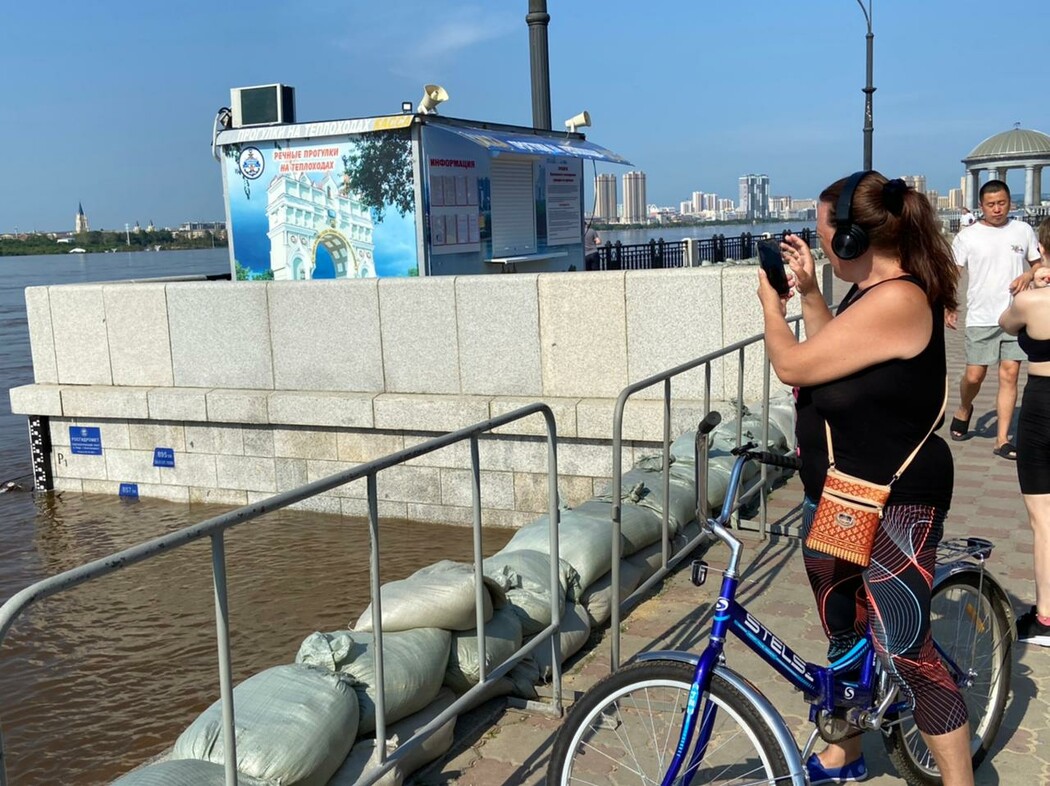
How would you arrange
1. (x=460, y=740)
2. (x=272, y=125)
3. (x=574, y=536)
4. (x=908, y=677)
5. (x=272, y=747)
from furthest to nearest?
(x=272, y=125) < (x=574, y=536) < (x=460, y=740) < (x=272, y=747) < (x=908, y=677)

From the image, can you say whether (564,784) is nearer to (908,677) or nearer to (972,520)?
(908,677)

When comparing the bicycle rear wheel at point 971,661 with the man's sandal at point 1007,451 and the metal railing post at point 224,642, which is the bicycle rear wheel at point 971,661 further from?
the man's sandal at point 1007,451

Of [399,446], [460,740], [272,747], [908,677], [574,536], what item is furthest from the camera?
[399,446]

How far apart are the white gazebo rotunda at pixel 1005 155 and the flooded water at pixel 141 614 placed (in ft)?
133

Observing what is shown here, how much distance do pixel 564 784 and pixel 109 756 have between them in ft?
11.1

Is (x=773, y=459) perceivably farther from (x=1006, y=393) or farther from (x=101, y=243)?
(x=101, y=243)

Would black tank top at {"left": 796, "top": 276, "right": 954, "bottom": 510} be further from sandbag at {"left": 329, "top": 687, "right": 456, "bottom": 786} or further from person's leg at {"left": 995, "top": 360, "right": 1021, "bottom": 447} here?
person's leg at {"left": 995, "top": 360, "right": 1021, "bottom": 447}

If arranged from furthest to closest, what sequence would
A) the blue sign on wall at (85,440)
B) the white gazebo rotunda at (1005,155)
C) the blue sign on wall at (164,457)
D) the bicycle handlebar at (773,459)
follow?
the white gazebo rotunda at (1005,155), the blue sign on wall at (85,440), the blue sign on wall at (164,457), the bicycle handlebar at (773,459)

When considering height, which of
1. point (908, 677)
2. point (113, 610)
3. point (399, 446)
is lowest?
point (113, 610)

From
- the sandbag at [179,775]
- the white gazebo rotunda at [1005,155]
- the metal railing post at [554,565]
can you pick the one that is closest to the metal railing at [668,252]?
the metal railing post at [554,565]

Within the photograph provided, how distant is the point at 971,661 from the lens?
317cm

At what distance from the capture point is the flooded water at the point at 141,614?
5.25 meters

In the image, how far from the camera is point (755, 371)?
8.11 meters

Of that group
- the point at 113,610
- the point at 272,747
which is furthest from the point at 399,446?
the point at 272,747
